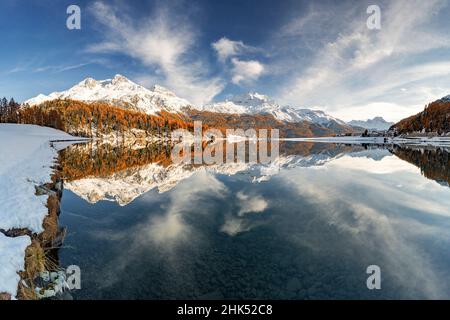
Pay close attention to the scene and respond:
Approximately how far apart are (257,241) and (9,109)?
16636 cm

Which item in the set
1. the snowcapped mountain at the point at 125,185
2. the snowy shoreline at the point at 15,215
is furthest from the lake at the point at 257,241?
the snowy shoreline at the point at 15,215

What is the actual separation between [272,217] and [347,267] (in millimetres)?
7606

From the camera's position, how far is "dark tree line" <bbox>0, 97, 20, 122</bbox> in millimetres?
130125

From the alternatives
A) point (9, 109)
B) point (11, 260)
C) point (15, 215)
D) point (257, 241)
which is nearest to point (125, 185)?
point (15, 215)

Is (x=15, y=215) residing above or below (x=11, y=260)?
above

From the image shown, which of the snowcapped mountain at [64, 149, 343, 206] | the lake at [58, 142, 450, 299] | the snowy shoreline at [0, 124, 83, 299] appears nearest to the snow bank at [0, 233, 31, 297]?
the snowy shoreline at [0, 124, 83, 299]

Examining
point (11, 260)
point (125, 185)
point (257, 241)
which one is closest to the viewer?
point (11, 260)

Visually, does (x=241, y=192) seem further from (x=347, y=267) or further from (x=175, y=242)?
(x=347, y=267)

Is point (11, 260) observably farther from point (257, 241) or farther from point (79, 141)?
point (79, 141)

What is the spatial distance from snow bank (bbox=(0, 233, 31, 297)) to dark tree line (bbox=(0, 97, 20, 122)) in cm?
15424

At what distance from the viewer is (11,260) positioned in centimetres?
980

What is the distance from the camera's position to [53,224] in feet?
48.9

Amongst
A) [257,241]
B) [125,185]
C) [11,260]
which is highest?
[125,185]

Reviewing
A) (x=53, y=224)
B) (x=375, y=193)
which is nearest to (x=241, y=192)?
(x=375, y=193)
